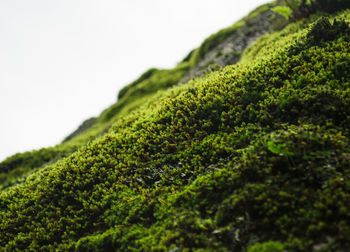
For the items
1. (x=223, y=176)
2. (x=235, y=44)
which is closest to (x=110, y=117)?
(x=235, y=44)

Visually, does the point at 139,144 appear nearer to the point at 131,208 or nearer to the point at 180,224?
the point at 131,208

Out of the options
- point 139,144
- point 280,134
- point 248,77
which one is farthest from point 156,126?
point 280,134

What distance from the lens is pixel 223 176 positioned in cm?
682

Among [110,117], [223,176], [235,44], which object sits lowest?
[223,176]

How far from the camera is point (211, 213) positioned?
6211mm

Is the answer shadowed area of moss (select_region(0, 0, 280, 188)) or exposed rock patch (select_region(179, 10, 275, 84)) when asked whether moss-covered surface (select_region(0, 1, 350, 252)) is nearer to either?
shadowed area of moss (select_region(0, 0, 280, 188))

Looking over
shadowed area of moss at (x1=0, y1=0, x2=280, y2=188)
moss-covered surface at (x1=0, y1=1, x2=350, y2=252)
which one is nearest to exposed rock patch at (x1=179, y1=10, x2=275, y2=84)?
shadowed area of moss at (x1=0, y1=0, x2=280, y2=188)

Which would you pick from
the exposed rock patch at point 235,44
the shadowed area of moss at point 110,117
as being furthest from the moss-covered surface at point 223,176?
the exposed rock patch at point 235,44

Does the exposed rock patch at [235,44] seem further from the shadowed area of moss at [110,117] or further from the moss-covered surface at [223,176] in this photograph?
the moss-covered surface at [223,176]

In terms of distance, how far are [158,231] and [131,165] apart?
3.66m

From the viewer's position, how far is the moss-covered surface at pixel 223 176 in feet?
17.6

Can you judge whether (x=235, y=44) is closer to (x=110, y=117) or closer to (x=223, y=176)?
(x=110, y=117)

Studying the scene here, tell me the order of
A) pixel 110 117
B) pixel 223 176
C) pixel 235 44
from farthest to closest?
pixel 110 117
pixel 235 44
pixel 223 176

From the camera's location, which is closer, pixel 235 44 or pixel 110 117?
pixel 235 44
